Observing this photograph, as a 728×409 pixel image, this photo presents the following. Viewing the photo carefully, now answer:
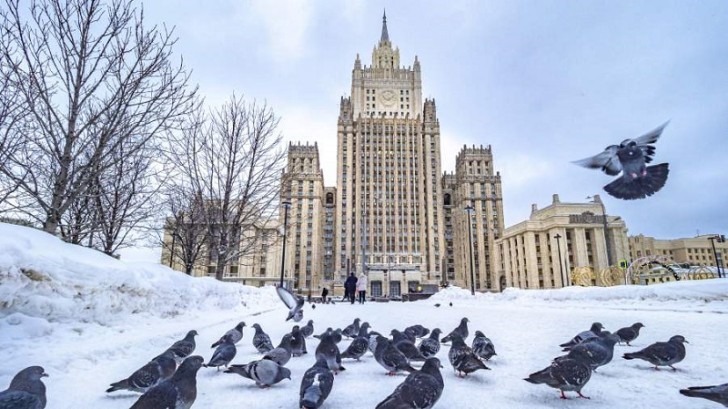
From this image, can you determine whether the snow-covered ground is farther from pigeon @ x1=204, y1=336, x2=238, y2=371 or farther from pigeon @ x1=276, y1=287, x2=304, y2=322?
pigeon @ x1=276, y1=287, x2=304, y2=322

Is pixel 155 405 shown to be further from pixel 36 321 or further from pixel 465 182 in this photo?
pixel 465 182

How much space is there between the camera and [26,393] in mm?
2029

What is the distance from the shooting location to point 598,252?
231ft

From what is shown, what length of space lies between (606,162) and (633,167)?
0.78m

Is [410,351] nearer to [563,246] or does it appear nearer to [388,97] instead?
[563,246]

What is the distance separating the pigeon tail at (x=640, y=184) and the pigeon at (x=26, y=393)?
27.4ft

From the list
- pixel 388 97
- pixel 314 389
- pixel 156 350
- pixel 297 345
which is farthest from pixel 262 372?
pixel 388 97

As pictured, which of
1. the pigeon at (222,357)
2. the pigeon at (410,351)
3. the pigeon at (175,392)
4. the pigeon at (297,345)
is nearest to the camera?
the pigeon at (175,392)

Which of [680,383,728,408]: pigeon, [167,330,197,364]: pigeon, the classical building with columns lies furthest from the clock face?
[680,383,728,408]: pigeon

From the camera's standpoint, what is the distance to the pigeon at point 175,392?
2051 millimetres

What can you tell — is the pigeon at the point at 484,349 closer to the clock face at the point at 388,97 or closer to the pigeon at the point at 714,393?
the pigeon at the point at 714,393

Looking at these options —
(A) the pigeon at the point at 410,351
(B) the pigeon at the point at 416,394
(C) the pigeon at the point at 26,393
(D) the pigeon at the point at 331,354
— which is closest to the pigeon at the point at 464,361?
(A) the pigeon at the point at 410,351

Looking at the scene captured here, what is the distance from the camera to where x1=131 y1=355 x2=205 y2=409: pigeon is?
6.73 ft

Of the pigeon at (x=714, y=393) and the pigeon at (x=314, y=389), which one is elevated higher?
the pigeon at (x=714, y=393)
